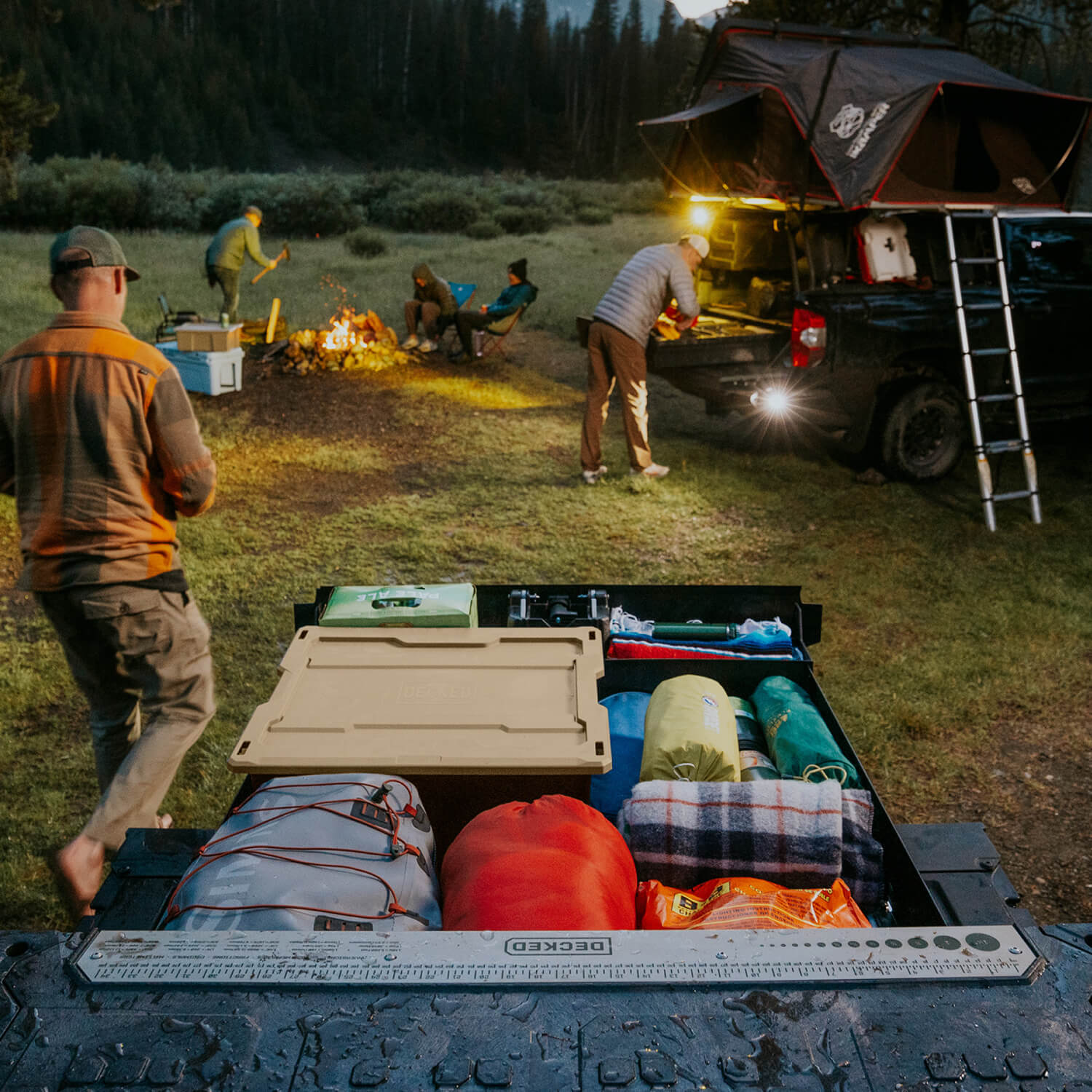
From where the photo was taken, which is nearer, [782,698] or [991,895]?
[991,895]

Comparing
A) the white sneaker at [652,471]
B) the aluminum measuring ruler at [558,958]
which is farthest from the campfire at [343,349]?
the aluminum measuring ruler at [558,958]

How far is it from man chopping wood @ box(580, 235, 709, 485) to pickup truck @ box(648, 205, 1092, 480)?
25cm

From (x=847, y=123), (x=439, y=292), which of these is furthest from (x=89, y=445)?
(x=439, y=292)

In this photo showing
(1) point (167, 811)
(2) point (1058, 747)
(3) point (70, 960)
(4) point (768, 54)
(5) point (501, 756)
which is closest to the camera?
(3) point (70, 960)

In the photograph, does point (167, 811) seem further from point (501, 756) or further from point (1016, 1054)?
point (1016, 1054)

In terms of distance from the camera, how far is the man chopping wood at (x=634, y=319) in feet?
23.3

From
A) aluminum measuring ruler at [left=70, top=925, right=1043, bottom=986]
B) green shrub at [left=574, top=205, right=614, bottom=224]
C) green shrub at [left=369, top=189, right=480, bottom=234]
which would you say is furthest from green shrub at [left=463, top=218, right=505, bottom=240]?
aluminum measuring ruler at [left=70, top=925, right=1043, bottom=986]

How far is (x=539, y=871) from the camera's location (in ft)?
6.88

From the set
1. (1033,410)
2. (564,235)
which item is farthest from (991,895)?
(564,235)

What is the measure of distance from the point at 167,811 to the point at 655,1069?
3097 mm

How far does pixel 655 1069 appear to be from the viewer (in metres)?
1.34

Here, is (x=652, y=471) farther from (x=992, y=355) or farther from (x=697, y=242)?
(x=992, y=355)

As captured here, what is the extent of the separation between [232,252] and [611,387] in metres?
7.48

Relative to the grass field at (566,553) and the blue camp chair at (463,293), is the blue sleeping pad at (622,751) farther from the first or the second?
the blue camp chair at (463,293)
